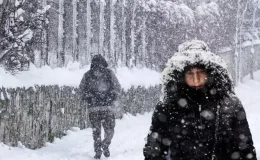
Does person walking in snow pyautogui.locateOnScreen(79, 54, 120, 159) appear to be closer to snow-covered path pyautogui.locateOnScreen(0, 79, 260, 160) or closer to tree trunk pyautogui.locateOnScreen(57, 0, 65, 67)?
snow-covered path pyautogui.locateOnScreen(0, 79, 260, 160)

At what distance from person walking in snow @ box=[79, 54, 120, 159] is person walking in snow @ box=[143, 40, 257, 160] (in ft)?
19.2

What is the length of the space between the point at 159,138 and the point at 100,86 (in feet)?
19.4

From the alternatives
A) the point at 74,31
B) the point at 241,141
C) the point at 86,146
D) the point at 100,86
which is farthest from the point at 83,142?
the point at 241,141

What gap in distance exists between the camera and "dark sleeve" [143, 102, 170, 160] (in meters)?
3.94

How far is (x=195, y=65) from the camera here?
3.90m

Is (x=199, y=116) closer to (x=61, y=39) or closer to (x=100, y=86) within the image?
(x=100, y=86)

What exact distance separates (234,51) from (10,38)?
2773 cm

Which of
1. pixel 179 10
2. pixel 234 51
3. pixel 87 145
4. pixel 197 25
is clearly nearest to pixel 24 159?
pixel 87 145

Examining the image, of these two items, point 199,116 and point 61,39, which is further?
point 61,39

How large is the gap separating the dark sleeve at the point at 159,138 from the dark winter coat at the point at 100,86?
5.86 m

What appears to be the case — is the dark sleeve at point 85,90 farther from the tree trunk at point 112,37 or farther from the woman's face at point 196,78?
the tree trunk at point 112,37

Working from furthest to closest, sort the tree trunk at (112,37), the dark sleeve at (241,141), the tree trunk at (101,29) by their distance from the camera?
the tree trunk at (112,37) < the tree trunk at (101,29) < the dark sleeve at (241,141)

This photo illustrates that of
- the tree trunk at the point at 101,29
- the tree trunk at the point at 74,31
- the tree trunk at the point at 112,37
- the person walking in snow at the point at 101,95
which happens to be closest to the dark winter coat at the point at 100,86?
the person walking in snow at the point at 101,95

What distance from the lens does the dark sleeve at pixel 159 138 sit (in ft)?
12.9
